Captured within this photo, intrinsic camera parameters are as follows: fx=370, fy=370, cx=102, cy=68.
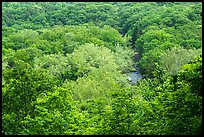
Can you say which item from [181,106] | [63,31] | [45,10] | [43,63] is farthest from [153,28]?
[181,106]

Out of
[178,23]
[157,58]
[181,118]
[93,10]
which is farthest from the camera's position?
[93,10]

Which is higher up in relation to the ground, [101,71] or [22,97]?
[22,97]

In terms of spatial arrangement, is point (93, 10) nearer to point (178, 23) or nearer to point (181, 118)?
point (178, 23)

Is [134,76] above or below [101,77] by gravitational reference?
below

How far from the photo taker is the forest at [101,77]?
2473 cm

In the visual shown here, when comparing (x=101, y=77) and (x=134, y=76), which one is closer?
(x=101, y=77)

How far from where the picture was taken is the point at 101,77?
47.6 metres

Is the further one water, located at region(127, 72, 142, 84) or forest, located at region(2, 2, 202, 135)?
water, located at region(127, 72, 142, 84)

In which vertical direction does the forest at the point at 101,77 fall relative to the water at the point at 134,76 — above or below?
above

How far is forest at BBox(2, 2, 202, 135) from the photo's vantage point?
2473 cm

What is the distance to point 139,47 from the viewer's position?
79.3 metres

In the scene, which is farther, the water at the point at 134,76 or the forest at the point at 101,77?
the water at the point at 134,76

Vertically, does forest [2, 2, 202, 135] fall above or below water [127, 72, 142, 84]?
above

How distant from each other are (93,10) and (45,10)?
16193 mm
